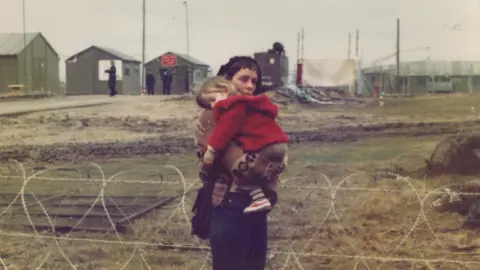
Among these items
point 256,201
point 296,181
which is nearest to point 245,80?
point 256,201

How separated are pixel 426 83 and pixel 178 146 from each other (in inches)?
65.7

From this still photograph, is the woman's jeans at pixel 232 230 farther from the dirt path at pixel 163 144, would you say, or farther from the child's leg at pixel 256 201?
the dirt path at pixel 163 144

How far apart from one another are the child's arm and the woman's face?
0.20m

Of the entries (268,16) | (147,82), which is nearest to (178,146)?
(147,82)

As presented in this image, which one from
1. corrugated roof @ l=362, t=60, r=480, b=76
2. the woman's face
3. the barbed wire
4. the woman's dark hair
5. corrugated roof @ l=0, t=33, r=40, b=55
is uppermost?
corrugated roof @ l=0, t=33, r=40, b=55

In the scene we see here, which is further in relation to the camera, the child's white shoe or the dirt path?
the dirt path

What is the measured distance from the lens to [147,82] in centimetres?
454

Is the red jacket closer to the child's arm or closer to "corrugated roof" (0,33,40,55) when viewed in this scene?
the child's arm

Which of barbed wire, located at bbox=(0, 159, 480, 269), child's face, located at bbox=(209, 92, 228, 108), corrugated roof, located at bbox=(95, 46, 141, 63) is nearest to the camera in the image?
child's face, located at bbox=(209, 92, 228, 108)

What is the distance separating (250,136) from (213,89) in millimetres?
314

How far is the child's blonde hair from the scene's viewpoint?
8.98ft

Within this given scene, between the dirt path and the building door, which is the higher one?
the building door

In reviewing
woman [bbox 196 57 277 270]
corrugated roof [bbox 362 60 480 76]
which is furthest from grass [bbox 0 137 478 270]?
woman [bbox 196 57 277 270]

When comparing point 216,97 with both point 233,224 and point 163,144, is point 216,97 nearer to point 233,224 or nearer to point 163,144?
point 233,224
